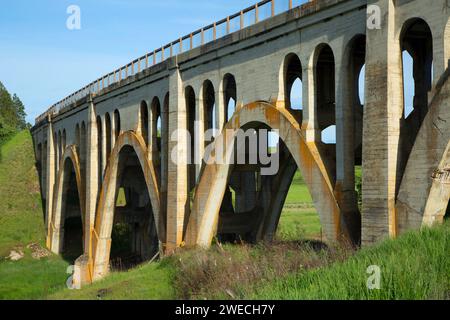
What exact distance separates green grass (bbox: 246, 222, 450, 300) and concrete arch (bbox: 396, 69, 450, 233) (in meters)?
1.75

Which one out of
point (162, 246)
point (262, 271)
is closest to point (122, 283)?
point (162, 246)

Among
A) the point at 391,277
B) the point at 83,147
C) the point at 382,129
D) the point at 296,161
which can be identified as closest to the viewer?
the point at 391,277

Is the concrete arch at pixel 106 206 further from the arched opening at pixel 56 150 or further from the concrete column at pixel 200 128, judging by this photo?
the arched opening at pixel 56 150

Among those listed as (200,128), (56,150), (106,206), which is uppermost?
(56,150)

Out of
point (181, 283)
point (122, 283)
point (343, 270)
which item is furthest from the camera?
point (122, 283)

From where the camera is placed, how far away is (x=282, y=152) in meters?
30.2

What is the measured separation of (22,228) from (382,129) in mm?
45147

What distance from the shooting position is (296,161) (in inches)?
784

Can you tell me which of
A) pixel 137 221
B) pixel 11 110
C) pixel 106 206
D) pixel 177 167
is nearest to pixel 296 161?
pixel 177 167

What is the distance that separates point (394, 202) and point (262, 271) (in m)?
3.99

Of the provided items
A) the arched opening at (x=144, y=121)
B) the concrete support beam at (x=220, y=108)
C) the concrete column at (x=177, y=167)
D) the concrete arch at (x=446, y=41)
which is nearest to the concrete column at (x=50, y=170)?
the arched opening at (x=144, y=121)

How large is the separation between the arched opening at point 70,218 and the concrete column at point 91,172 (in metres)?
9.49

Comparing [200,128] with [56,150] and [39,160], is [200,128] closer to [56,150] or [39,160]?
[56,150]
